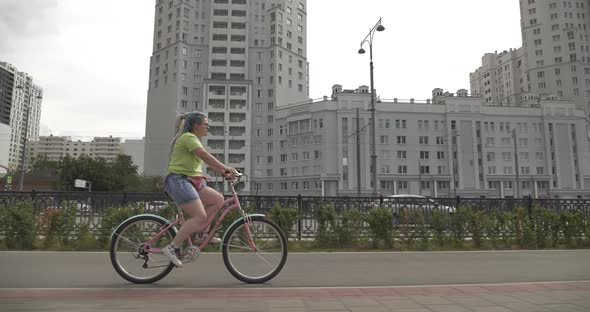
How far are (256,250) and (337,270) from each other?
171 centimetres

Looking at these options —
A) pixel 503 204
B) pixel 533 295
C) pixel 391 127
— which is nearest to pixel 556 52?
pixel 391 127

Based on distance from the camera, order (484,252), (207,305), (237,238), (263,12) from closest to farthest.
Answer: (207,305) → (237,238) → (484,252) → (263,12)

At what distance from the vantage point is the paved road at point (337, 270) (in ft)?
16.9

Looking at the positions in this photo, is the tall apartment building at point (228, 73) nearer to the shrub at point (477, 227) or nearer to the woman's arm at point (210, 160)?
the shrub at point (477, 227)

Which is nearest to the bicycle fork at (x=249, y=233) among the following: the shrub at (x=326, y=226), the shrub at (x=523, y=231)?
the shrub at (x=326, y=226)

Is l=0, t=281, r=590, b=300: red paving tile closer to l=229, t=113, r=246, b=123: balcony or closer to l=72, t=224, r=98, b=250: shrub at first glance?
l=72, t=224, r=98, b=250: shrub

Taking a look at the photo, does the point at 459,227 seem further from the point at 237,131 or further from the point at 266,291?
the point at 237,131

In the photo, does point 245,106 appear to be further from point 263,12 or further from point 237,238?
point 237,238

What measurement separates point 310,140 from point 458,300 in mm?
70878

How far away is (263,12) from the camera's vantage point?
294ft

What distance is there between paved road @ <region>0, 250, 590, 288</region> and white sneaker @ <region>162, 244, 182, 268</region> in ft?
0.97

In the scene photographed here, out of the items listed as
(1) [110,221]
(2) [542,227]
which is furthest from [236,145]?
(2) [542,227]

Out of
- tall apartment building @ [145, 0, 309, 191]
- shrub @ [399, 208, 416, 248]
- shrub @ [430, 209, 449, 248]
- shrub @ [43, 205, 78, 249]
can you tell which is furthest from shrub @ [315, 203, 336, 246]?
tall apartment building @ [145, 0, 309, 191]

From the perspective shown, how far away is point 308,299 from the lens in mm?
4230
